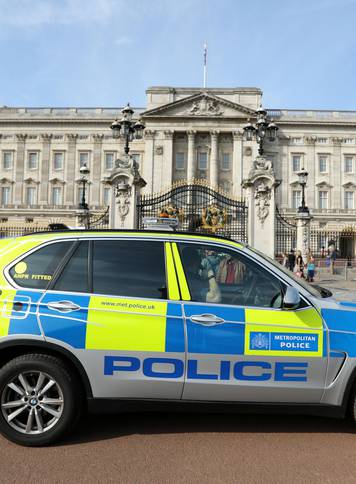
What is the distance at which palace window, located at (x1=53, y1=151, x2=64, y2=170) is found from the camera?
55.3 metres

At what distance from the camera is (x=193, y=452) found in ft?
9.73

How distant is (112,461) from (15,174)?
59.1 meters

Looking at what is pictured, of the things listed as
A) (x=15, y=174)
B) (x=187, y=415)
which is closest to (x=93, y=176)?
(x=15, y=174)

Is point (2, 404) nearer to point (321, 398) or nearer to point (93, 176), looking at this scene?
point (321, 398)

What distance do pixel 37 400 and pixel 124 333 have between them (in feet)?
3.08

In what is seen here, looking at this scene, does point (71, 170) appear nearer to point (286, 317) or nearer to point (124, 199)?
point (124, 199)

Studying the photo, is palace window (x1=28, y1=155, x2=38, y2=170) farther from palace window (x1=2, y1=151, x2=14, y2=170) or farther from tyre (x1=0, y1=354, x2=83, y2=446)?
tyre (x1=0, y1=354, x2=83, y2=446)

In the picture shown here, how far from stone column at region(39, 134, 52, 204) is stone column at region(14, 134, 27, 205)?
309 centimetres

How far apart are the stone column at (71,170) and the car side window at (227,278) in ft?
175

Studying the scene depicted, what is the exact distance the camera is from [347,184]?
175 feet

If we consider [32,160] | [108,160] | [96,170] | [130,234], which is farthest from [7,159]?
[130,234]

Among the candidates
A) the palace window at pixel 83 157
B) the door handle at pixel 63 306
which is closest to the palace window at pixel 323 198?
the palace window at pixel 83 157

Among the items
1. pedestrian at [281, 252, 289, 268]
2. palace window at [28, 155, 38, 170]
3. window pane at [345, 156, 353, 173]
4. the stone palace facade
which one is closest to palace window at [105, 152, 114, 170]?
the stone palace facade

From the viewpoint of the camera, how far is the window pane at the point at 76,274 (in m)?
3.30
